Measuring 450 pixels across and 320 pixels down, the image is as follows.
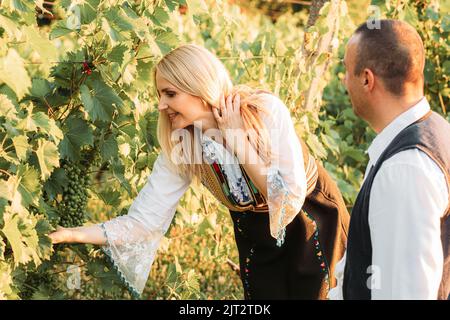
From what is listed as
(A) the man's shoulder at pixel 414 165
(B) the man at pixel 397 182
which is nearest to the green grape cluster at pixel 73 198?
(B) the man at pixel 397 182

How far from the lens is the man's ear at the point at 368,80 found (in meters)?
2.10

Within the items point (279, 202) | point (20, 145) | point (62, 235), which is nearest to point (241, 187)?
point (279, 202)

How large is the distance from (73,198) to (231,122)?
78cm

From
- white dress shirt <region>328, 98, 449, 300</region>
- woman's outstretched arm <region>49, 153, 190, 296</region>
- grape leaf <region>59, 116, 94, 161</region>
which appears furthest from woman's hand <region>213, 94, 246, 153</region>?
white dress shirt <region>328, 98, 449, 300</region>

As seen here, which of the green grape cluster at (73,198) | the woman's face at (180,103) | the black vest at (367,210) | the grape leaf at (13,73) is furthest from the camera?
the green grape cluster at (73,198)

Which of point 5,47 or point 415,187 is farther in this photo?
point 5,47

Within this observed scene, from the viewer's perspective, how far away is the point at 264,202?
9.75 feet

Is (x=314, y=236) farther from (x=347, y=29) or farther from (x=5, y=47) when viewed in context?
(x=347, y=29)

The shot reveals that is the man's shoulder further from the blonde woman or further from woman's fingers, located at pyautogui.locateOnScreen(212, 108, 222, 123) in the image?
woman's fingers, located at pyautogui.locateOnScreen(212, 108, 222, 123)

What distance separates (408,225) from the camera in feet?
6.28

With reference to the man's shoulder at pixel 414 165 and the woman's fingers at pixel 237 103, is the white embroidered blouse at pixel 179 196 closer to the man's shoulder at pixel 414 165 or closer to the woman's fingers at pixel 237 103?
the woman's fingers at pixel 237 103
